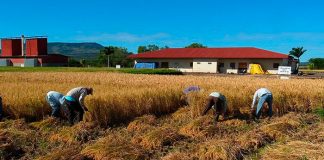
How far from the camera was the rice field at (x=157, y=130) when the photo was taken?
6766 mm

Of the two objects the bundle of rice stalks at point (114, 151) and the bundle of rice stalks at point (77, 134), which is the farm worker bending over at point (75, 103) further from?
the bundle of rice stalks at point (114, 151)

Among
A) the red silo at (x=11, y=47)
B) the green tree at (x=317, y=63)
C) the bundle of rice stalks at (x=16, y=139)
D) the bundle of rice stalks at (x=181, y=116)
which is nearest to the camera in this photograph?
the bundle of rice stalks at (x=16, y=139)

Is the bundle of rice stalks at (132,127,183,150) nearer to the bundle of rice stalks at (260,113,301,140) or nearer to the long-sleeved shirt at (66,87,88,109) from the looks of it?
the long-sleeved shirt at (66,87,88,109)

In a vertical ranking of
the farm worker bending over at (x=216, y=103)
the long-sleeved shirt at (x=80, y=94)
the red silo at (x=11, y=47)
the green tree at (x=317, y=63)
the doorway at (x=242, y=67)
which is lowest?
the farm worker bending over at (x=216, y=103)

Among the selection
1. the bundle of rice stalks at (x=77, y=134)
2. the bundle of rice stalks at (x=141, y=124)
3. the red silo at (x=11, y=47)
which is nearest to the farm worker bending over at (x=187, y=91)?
the bundle of rice stalks at (x=141, y=124)

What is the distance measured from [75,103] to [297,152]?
209 inches

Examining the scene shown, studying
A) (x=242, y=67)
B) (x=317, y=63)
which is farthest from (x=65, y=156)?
(x=317, y=63)

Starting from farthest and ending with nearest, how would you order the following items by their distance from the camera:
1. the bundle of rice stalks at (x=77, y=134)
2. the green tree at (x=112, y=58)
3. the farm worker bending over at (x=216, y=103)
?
the green tree at (x=112, y=58), the farm worker bending over at (x=216, y=103), the bundle of rice stalks at (x=77, y=134)

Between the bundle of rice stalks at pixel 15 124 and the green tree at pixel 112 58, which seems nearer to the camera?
the bundle of rice stalks at pixel 15 124

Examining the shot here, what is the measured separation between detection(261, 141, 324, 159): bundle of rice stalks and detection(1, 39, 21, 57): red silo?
230 feet

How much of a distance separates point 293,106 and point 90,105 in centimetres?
719

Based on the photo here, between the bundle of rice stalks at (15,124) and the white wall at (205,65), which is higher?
the white wall at (205,65)

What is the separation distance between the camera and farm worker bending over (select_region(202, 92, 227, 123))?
33.8 ft

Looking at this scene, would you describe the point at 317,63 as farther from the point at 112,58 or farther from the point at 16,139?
the point at 16,139
